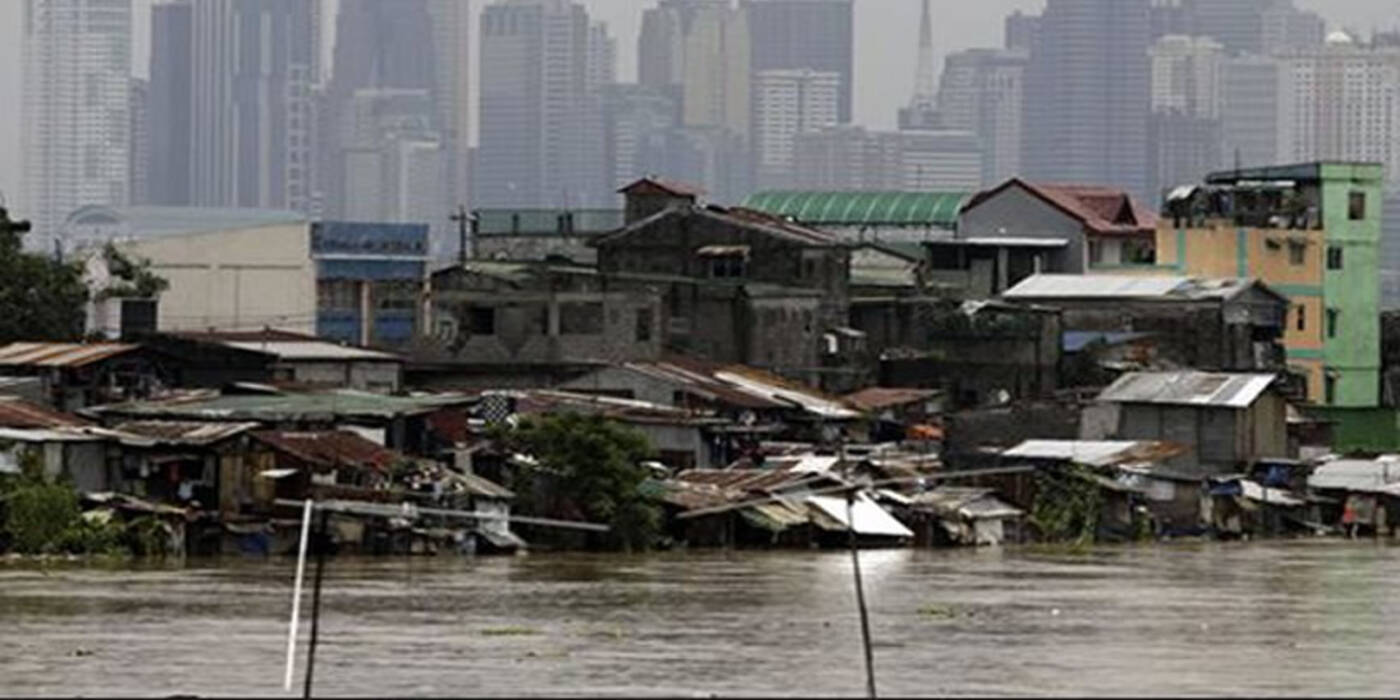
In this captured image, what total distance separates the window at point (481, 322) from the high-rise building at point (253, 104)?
94.0m

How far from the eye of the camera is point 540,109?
176m

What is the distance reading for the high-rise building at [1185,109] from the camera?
483 ft

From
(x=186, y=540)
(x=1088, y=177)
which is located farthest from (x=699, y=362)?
(x=1088, y=177)

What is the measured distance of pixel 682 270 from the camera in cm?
5294

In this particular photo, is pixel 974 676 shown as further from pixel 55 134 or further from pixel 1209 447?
pixel 55 134

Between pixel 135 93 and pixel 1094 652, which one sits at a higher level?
pixel 135 93

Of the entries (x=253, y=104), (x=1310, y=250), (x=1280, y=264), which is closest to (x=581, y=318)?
(x=1280, y=264)

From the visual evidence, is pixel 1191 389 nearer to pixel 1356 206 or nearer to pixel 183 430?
pixel 183 430

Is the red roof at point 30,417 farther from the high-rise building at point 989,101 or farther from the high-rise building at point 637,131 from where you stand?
the high-rise building at point 989,101

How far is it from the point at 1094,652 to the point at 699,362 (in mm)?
Result: 21382

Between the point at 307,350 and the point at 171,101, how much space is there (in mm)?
132494

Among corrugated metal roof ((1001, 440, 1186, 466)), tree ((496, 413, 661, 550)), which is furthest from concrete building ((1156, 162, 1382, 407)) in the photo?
tree ((496, 413, 661, 550))

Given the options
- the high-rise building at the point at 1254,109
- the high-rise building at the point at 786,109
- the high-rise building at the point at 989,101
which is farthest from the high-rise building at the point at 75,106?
the high-rise building at the point at 1254,109

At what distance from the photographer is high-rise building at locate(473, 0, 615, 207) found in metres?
157
